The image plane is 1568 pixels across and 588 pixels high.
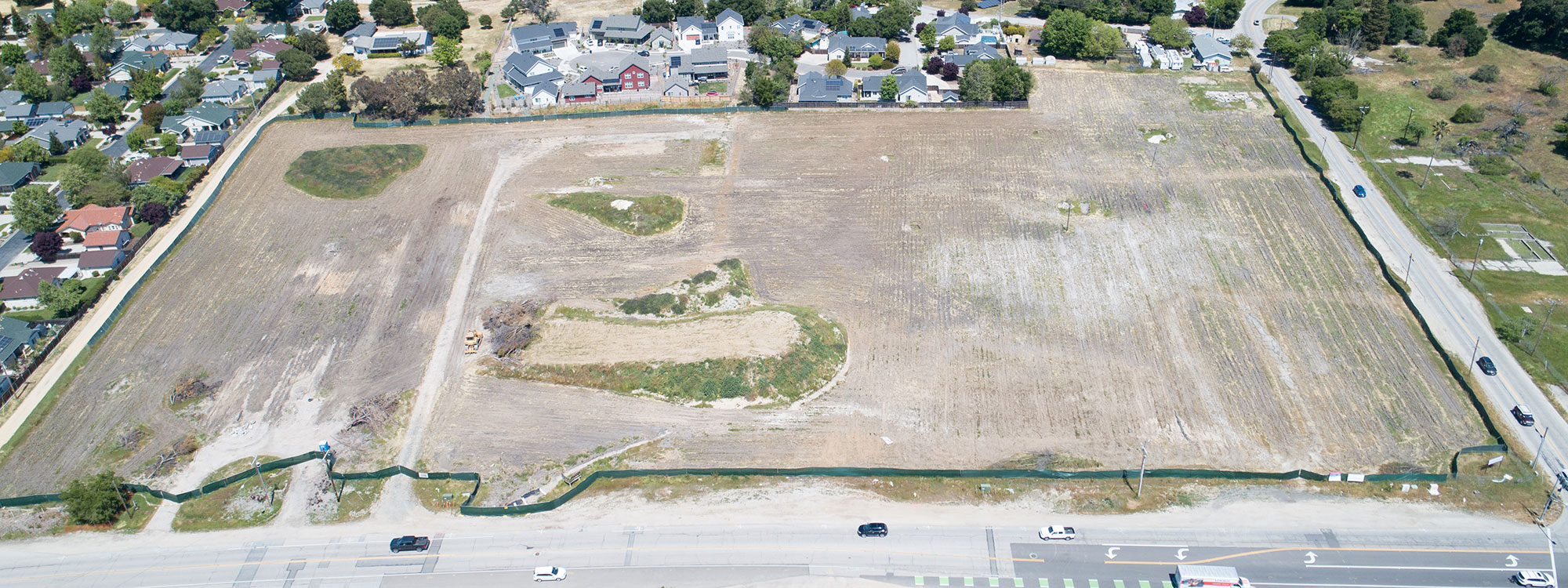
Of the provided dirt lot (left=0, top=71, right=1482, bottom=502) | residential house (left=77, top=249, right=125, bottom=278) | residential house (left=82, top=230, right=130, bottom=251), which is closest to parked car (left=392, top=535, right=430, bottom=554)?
dirt lot (left=0, top=71, right=1482, bottom=502)

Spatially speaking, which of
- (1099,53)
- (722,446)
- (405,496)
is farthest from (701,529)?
(1099,53)

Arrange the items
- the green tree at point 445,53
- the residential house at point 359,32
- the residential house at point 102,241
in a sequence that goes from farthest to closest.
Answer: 1. the residential house at point 359,32
2. the green tree at point 445,53
3. the residential house at point 102,241

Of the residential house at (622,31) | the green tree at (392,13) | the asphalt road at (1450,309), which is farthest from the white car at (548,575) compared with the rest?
the green tree at (392,13)

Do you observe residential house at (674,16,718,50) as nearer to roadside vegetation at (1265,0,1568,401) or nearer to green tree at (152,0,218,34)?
green tree at (152,0,218,34)

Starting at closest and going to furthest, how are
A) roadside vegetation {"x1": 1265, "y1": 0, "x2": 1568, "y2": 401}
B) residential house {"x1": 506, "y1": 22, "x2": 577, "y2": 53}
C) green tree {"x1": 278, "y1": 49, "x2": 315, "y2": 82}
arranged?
roadside vegetation {"x1": 1265, "y1": 0, "x2": 1568, "y2": 401}, green tree {"x1": 278, "y1": 49, "x2": 315, "y2": 82}, residential house {"x1": 506, "y1": 22, "x2": 577, "y2": 53}

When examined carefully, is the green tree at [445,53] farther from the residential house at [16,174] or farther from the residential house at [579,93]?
the residential house at [16,174]
